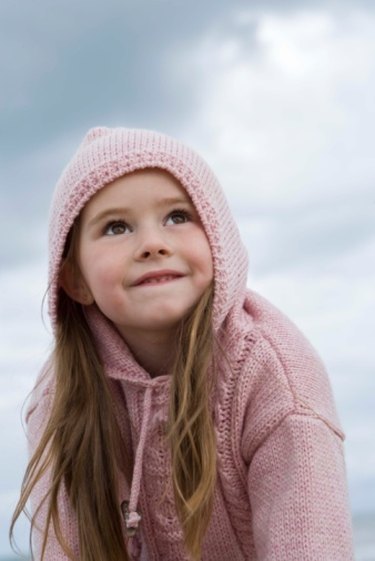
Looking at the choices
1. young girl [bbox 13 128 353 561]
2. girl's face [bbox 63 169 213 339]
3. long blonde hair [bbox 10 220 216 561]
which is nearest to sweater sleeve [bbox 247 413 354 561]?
young girl [bbox 13 128 353 561]

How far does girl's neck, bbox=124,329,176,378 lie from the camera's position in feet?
11.4

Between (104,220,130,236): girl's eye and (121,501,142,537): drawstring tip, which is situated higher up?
(104,220,130,236): girl's eye

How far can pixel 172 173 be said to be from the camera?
334 centimetres

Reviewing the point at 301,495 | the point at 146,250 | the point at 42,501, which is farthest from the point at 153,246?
the point at 42,501

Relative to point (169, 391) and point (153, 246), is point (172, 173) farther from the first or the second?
point (169, 391)

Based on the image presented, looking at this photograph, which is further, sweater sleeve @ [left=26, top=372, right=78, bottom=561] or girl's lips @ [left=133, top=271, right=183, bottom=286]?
sweater sleeve @ [left=26, top=372, right=78, bottom=561]

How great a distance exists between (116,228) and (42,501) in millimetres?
874

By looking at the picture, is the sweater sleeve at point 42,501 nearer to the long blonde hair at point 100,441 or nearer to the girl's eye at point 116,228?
the long blonde hair at point 100,441

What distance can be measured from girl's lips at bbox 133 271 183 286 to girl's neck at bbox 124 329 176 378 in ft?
0.69

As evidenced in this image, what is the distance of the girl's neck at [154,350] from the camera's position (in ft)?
11.4

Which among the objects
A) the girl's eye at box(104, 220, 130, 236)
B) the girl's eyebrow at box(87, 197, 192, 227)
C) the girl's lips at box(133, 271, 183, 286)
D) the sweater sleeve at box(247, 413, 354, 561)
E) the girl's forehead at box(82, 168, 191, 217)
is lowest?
the sweater sleeve at box(247, 413, 354, 561)

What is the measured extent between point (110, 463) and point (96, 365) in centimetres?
29

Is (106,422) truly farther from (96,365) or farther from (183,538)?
(183,538)

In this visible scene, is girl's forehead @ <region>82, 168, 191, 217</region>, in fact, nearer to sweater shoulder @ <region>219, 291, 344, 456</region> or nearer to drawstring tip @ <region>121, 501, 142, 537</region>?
sweater shoulder @ <region>219, 291, 344, 456</region>
